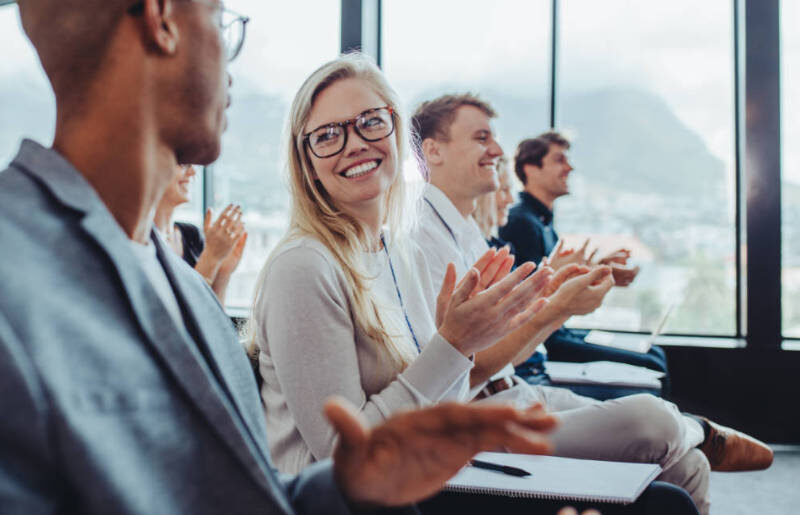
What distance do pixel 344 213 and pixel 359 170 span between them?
0.37 ft

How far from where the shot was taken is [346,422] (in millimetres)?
605

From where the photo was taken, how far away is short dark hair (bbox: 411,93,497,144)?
2.49 metres

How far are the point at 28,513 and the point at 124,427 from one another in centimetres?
10

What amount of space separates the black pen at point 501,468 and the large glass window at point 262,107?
3.85m

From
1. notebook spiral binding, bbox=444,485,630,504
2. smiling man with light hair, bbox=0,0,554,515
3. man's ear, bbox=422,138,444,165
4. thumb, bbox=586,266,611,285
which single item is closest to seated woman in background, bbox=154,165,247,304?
man's ear, bbox=422,138,444,165

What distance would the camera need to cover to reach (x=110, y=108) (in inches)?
28.0

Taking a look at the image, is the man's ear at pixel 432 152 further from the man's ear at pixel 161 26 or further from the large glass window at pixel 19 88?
the large glass window at pixel 19 88

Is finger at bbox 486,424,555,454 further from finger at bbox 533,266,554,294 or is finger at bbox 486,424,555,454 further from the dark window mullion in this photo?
the dark window mullion

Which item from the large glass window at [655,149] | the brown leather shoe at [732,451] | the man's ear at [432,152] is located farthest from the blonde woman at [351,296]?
the large glass window at [655,149]

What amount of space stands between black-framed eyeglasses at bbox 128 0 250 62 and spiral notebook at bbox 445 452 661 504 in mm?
773

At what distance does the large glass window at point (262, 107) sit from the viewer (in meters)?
4.81

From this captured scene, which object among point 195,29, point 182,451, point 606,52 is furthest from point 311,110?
point 606,52

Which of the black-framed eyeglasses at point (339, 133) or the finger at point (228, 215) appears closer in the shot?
the black-framed eyeglasses at point (339, 133)

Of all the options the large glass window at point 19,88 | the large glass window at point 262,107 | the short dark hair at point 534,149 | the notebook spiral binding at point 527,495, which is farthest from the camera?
the large glass window at point 19,88
